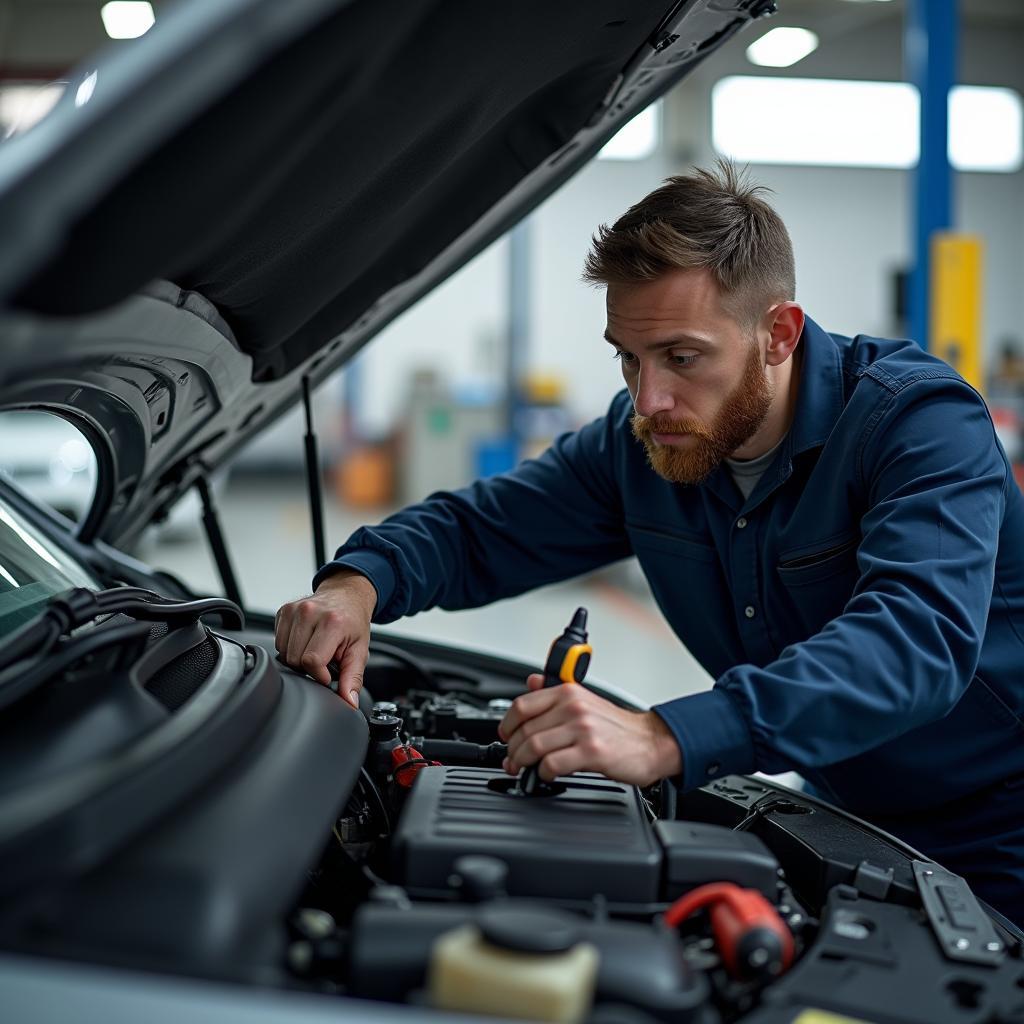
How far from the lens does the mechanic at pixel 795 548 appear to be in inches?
44.8

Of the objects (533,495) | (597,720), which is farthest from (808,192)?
(597,720)

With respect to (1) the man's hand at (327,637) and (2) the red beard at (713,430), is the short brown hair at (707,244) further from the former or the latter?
(1) the man's hand at (327,637)

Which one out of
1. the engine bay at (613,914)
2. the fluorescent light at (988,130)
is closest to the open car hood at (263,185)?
the engine bay at (613,914)

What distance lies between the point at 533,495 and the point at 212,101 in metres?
1.16

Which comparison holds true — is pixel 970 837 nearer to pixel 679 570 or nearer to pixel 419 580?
pixel 679 570

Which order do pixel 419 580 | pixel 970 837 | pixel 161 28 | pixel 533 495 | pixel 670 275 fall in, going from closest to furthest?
pixel 161 28 → pixel 670 275 → pixel 970 837 → pixel 419 580 → pixel 533 495

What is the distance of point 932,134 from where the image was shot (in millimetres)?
4203

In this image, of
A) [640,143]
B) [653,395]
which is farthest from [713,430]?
[640,143]

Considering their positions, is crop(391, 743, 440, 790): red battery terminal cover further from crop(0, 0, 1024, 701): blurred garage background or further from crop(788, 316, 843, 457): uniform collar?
crop(0, 0, 1024, 701): blurred garage background

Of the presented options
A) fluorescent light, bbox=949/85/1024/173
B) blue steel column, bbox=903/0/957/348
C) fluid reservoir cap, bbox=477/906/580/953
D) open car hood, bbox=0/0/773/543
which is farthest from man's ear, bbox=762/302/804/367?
fluorescent light, bbox=949/85/1024/173

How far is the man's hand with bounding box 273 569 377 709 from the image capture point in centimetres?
142

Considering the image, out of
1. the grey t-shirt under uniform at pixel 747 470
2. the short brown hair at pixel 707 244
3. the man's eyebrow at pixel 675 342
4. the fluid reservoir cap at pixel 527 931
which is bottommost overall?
the fluid reservoir cap at pixel 527 931

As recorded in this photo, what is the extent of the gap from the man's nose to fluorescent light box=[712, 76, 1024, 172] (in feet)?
32.6

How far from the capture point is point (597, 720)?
107 centimetres
